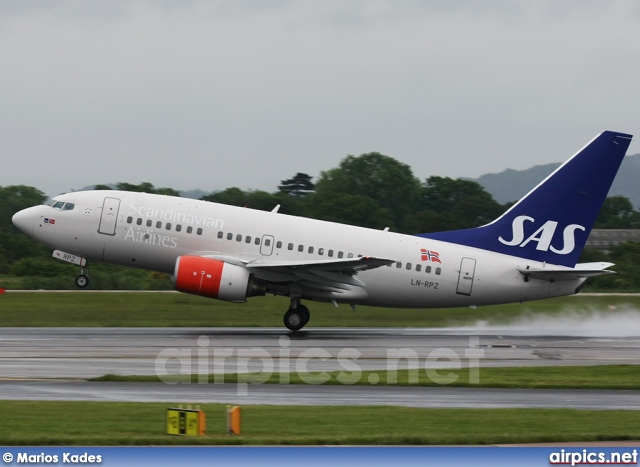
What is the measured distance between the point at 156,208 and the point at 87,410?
16.9 m

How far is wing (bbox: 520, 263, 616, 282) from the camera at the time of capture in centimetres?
3327

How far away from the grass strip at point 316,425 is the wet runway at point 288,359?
111 cm

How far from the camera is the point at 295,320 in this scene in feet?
110

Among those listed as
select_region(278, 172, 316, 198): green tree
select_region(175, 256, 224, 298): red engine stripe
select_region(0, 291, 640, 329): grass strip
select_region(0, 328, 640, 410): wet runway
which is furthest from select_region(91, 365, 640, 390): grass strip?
select_region(278, 172, 316, 198): green tree

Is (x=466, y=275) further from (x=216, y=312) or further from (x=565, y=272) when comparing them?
(x=216, y=312)

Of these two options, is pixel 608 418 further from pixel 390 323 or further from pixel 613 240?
pixel 613 240

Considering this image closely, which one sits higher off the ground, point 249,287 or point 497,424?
point 249,287

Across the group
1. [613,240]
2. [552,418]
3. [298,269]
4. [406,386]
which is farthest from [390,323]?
[613,240]

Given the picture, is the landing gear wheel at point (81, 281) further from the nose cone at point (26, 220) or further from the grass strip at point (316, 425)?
the grass strip at point (316, 425)

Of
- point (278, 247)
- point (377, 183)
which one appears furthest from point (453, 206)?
point (278, 247)

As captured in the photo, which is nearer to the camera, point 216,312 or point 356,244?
point 356,244

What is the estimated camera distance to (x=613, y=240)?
96.9 meters

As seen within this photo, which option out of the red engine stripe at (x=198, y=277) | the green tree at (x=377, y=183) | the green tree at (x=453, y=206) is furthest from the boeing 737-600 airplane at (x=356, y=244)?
the green tree at (x=377, y=183)

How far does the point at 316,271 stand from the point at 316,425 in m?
16.4
